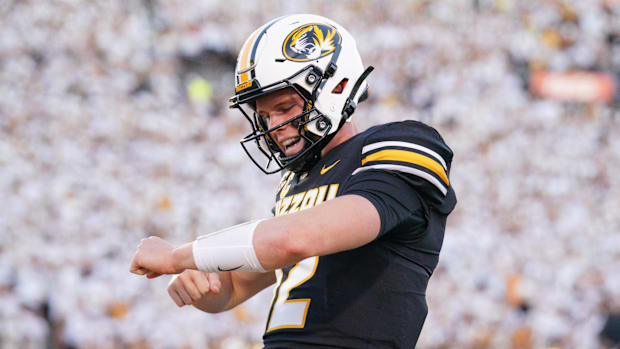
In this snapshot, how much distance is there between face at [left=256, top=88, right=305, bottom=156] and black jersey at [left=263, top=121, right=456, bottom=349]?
0.61 feet

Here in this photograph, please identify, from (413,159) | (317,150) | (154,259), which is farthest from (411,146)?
(154,259)

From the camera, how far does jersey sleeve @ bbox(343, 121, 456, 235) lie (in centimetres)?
193

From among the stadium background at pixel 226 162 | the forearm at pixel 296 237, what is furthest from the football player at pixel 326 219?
the stadium background at pixel 226 162

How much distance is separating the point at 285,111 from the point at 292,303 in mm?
585

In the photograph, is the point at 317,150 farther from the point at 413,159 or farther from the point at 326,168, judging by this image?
the point at 413,159

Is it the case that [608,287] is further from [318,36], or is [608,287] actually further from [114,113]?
[318,36]

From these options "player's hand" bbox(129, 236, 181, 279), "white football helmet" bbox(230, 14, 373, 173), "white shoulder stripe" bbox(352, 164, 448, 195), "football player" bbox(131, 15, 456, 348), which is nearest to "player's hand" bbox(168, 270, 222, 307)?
"football player" bbox(131, 15, 456, 348)

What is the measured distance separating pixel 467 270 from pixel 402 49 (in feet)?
18.7

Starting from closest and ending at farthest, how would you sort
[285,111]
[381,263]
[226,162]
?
[381,263] < [285,111] < [226,162]

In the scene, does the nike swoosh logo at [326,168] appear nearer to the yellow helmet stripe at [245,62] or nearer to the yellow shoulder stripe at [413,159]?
the yellow shoulder stripe at [413,159]

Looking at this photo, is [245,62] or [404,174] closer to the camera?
[404,174]

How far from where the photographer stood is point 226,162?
12.4 m

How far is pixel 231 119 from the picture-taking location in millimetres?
13461

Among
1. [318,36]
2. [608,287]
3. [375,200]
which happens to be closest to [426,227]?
[375,200]
